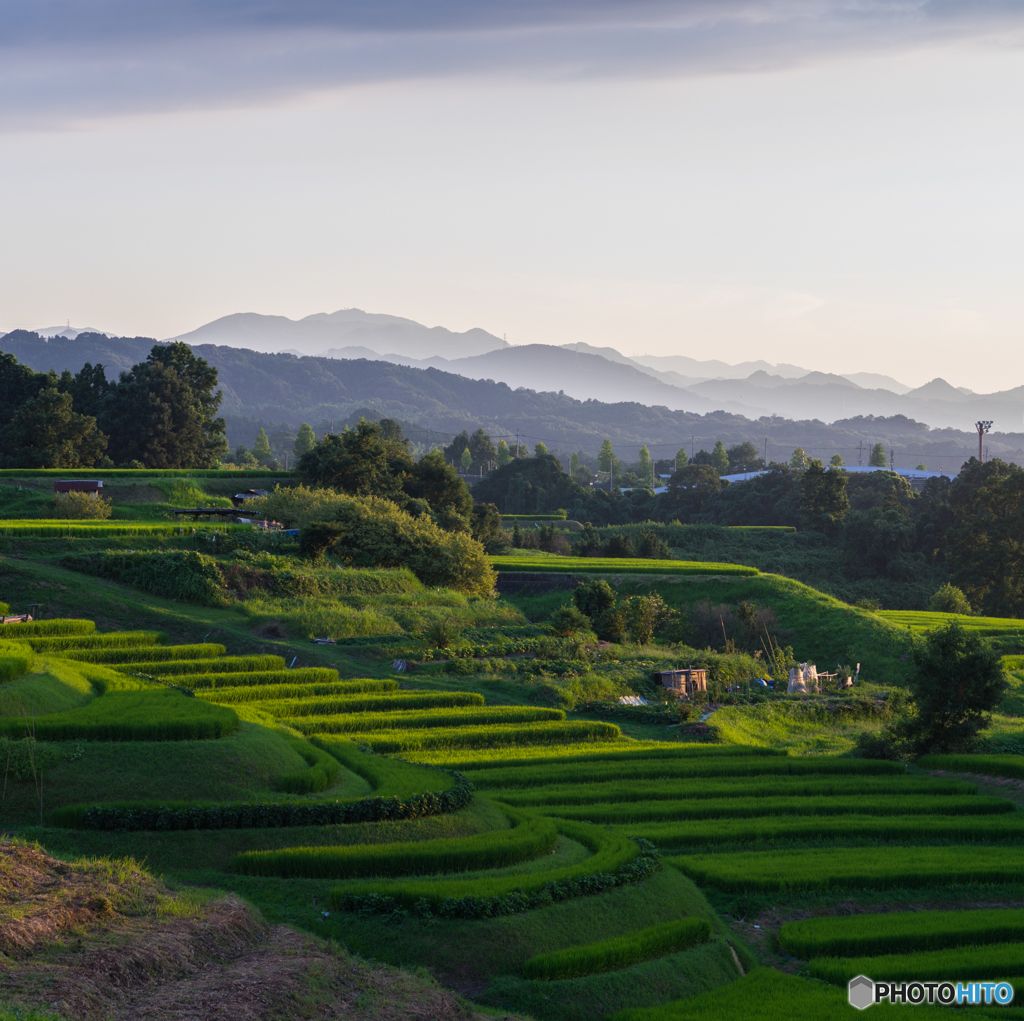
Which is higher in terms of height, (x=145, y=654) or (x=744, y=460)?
(x=744, y=460)

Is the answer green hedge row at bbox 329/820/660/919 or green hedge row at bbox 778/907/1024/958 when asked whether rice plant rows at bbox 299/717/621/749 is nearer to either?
green hedge row at bbox 329/820/660/919

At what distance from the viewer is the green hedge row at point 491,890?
543 inches

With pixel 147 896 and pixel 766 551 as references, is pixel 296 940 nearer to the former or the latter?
pixel 147 896

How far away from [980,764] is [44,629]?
1169 inches

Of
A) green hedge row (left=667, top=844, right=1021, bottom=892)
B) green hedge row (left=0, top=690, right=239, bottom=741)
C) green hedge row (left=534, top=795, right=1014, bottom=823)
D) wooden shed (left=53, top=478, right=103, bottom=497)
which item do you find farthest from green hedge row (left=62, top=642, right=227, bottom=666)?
wooden shed (left=53, top=478, right=103, bottom=497)

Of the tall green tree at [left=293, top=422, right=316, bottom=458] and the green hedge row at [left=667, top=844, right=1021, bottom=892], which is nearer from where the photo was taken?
the green hedge row at [left=667, top=844, right=1021, bottom=892]

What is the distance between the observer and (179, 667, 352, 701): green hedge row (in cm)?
2895

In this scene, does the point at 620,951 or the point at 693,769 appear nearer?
the point at 620,951

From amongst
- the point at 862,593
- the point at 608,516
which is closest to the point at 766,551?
the point at 862,593

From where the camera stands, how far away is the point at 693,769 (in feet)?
88.5

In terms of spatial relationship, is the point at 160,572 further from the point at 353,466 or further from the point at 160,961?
the point at 160,961

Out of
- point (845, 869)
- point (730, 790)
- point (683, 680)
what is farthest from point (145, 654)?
point (845, 869)

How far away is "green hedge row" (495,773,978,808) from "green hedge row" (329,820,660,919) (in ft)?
21.1

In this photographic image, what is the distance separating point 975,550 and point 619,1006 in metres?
67.1
